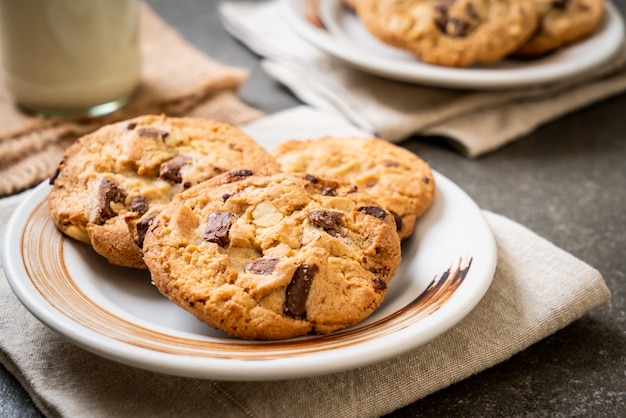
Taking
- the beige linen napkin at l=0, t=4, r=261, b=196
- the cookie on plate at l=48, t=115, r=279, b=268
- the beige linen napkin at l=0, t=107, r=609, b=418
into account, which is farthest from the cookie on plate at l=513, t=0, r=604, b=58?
the cookie on plate at l=48, t=115, r=279, b=268

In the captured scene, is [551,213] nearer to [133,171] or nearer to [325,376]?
[325,376]

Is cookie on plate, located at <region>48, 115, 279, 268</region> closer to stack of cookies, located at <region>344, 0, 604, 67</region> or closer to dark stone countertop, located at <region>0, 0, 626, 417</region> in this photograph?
dark stone countertop, located at <region>0, 0, 626, 417</region>

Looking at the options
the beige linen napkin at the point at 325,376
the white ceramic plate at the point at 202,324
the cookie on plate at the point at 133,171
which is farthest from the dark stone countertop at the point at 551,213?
the cookie on plate at the point at 133,171

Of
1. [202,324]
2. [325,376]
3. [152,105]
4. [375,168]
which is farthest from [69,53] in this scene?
[325,376]

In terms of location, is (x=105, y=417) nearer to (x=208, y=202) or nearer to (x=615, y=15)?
(x=208, y=202)

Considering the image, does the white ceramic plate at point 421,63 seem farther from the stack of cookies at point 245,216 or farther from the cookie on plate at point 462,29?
the stack of cookies at point 245,216

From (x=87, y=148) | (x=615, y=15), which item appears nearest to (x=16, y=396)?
(x=87, y=148)
